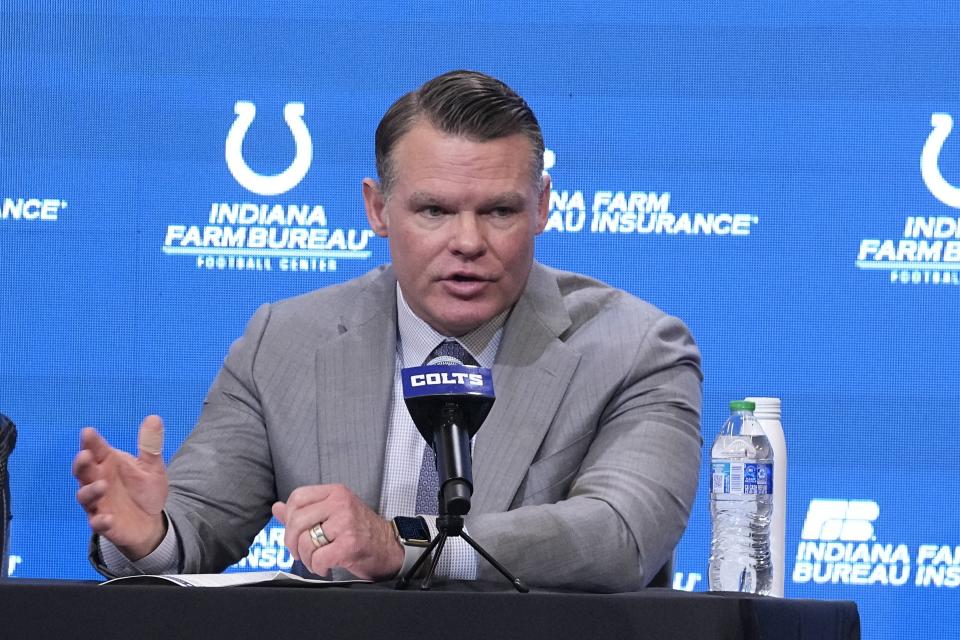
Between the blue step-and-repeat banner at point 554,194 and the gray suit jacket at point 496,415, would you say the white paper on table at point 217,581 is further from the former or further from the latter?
the blue step-and-repeat banner at point 554,194

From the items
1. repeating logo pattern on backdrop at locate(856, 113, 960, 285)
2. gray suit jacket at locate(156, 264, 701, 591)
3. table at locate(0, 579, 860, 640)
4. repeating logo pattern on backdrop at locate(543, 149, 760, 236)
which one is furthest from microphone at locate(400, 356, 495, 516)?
repeating logo pattern on backdrop at locate(856, 113, 960, 285)

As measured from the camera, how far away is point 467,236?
7.88 ft

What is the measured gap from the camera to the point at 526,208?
2.46m

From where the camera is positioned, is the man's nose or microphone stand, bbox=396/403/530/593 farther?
the man's nose

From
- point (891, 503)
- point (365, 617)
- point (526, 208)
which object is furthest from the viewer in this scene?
point (891, 503)

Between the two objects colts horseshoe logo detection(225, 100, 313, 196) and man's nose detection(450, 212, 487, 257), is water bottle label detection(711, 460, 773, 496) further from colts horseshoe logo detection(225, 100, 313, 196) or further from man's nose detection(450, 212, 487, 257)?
colts horseshoe logo detection(225, 100, 313, 196)

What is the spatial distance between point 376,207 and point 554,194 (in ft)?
3.31

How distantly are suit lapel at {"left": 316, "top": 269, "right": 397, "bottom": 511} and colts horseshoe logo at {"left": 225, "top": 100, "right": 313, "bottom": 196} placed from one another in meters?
1.02

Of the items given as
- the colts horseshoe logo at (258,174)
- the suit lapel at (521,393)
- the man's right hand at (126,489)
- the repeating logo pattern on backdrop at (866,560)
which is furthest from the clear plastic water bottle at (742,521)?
the colts horseshoe logo at (258,174)

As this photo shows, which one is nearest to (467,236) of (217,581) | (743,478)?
(743,478)

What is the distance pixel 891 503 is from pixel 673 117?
47.1 inches

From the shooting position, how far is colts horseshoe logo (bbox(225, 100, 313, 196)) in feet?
11.7

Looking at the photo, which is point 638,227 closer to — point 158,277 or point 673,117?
point 673,117

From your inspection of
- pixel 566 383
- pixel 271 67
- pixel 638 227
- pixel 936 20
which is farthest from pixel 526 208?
pixel 936 20
